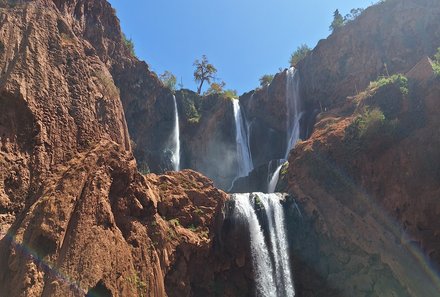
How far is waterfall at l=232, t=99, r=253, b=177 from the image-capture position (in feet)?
143

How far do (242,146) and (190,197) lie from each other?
921 inches

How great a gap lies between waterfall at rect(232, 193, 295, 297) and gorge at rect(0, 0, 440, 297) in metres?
0.07

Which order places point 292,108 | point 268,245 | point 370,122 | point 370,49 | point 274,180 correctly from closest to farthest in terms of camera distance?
point 268,245 < point 370,122 < point 274,180 < point 370,49 < point 292,108

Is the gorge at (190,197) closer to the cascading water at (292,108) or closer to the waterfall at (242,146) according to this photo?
the waterfall at (242,146)

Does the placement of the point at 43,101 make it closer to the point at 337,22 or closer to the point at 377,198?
the point at 377,198

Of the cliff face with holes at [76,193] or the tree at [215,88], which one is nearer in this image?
the cliff face with holes at [76,193]

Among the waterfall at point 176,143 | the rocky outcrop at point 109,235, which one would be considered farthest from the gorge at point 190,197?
the waterfall at point 176,143

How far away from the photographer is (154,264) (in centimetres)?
1709

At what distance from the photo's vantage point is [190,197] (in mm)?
22281

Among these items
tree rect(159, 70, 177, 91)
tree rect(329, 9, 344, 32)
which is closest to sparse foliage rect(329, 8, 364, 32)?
tree rect(329, 9, 344, 32)

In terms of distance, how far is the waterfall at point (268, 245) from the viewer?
22.2 meters

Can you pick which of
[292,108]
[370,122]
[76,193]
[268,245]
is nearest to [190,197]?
[268,245]

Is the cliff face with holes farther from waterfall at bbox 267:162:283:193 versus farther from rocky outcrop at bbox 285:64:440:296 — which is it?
waterfall at bbox 267:162:283:193

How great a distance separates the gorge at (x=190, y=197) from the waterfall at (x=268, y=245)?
72mm
